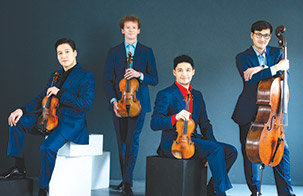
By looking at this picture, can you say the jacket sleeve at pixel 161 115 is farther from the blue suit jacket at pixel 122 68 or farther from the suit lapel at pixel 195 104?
the blue suit jacket at pixel 122 68

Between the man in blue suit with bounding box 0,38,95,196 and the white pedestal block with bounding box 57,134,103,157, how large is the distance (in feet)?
0.16

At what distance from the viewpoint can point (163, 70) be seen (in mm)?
4516

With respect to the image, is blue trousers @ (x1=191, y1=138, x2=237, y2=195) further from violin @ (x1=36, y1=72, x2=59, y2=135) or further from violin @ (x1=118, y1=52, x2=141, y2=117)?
violin @ (x1=36, y1=72, x2=59, y2=135)

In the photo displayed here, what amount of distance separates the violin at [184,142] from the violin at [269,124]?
0.40m

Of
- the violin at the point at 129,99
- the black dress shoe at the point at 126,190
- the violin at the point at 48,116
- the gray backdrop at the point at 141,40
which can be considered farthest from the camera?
the gray backdrop at the point at 141,40

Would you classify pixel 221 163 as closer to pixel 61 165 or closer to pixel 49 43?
pixel 61 165

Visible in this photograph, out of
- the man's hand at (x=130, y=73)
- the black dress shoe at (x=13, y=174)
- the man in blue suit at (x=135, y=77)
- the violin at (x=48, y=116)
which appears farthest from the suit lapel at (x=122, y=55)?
the black dress shoe at (x=13, y=174)

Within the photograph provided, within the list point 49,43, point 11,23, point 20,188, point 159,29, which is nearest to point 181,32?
point 159,29

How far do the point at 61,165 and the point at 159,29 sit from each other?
210 centimetres

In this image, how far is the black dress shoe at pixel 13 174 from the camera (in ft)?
9.82

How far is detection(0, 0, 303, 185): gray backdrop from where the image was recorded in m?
4.45

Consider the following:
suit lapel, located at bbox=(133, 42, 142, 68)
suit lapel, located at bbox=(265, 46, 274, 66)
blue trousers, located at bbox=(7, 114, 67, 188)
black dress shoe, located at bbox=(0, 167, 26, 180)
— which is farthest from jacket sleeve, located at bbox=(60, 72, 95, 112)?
suit lapel, located at bbox=(265, 46, 274, 66)

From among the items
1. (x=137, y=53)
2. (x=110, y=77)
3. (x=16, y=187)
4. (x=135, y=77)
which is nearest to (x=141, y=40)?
(x=137, y=53)

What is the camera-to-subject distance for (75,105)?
3084 millimetres
